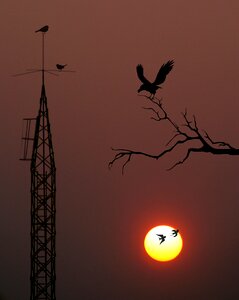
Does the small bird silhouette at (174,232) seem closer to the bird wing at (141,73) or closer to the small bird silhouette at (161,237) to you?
the small bird silhouette at (161,237)

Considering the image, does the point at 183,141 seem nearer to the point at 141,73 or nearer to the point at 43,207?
the point at 141,73

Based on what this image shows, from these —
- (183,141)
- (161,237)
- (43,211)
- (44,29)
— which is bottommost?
(161,237)

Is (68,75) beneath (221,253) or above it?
above

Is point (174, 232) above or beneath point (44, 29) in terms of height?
beneath

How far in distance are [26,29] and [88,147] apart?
1.67 feet

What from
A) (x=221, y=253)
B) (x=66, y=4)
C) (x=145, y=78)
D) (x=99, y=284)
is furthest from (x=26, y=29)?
(x=221, y=253)

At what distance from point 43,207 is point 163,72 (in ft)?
2.25

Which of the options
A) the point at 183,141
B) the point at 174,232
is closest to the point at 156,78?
the point at 183,141

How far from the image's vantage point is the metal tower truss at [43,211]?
178 centimetres

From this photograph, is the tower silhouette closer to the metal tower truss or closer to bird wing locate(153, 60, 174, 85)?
the metal tower truss

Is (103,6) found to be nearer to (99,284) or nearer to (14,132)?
(14,132)

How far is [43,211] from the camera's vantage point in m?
1.95

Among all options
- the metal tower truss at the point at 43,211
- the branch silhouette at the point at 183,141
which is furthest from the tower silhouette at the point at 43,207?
the branch silhouette at the point at 183,141

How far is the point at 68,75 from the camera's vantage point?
196 centimetres
